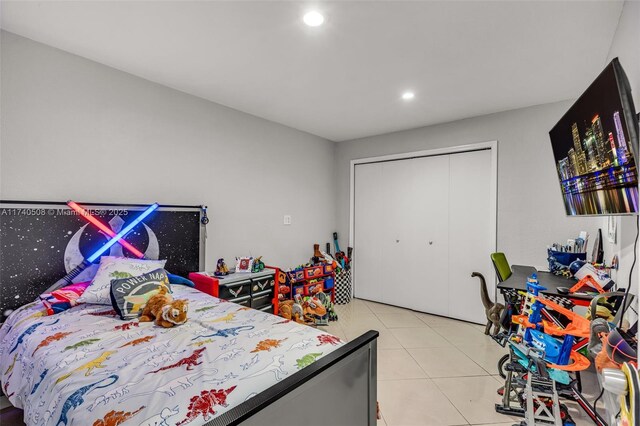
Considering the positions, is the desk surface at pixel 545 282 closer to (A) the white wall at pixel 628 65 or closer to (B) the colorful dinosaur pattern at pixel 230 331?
(A) the white wall at pixel 628 65

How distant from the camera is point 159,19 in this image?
1.88m

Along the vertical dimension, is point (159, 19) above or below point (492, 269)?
above

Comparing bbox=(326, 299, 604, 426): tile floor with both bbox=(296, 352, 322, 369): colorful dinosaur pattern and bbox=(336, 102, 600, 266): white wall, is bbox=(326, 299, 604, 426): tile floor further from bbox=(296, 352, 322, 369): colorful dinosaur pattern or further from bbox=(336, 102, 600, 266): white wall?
bbox=(336, 102, 600, 266): white wall

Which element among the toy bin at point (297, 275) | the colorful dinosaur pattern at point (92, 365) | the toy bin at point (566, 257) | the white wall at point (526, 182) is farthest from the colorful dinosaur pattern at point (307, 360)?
the white wall at point (526, 182)

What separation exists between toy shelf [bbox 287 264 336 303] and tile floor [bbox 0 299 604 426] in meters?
0.48

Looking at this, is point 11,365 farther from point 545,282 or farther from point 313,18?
point 545,282

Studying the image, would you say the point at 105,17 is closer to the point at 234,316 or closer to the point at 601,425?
the point at 234,316

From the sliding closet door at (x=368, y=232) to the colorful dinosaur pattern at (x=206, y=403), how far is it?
3643 mm

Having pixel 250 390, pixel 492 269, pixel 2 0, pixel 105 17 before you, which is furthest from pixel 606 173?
pixel 2 0

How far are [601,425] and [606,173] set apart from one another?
1.35 meters

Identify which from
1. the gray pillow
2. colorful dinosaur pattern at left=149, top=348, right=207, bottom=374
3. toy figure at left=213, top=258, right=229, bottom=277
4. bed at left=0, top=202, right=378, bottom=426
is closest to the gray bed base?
bed at left=0, top=202, right=378, bottom=426

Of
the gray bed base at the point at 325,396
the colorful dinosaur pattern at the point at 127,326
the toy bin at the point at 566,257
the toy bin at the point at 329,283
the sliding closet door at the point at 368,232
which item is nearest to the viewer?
the gray bed base at the point at 325,396

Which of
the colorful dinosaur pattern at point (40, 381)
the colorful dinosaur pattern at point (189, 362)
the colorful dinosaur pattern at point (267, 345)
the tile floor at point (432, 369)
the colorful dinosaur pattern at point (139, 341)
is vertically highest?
the colorful dinosaur pattern at point (267, 345)

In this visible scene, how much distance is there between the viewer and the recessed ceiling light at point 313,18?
180cm
